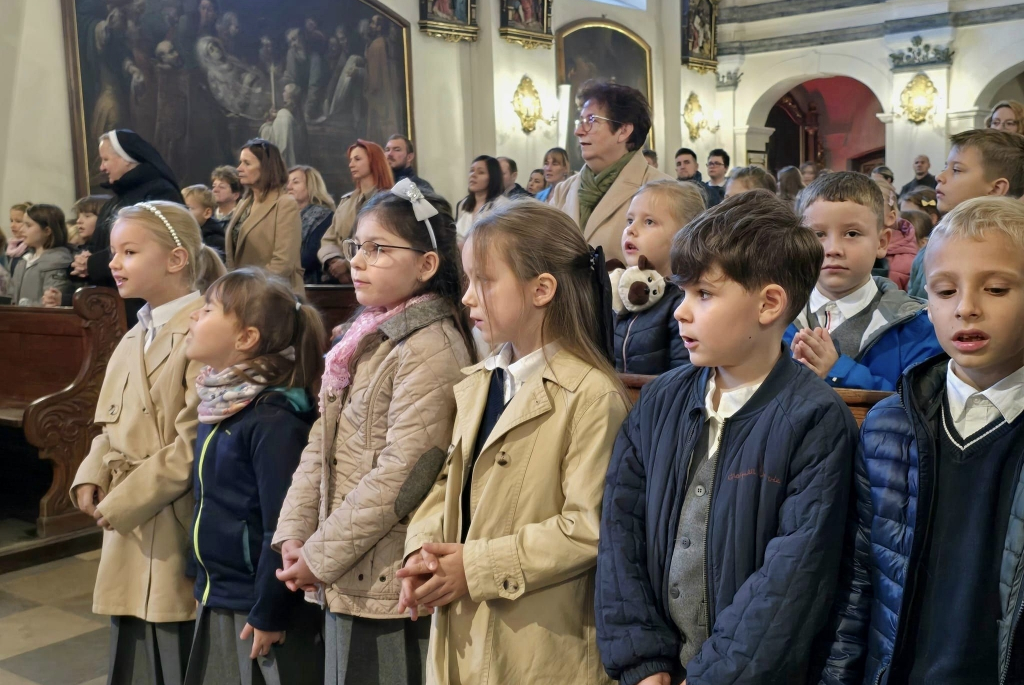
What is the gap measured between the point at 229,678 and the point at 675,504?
156 cm

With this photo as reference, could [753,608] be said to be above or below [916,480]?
below

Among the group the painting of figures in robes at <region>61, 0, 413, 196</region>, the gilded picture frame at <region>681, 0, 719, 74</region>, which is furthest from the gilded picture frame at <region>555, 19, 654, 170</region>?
the painting of figures in robes at <region>61, 0, 413, 196</region>

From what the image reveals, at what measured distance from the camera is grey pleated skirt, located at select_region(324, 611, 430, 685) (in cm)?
242

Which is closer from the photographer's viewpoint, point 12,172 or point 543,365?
point 543,365

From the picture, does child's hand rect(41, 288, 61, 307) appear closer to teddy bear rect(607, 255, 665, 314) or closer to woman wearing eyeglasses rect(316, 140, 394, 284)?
woman wearing eyeglasses rect(316, 140, 394, 284)

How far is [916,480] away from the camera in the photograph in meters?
1.57

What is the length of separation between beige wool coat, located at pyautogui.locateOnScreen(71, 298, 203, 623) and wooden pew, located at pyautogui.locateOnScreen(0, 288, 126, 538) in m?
Result: 2.00

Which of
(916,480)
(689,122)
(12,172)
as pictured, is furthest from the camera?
(689,122)

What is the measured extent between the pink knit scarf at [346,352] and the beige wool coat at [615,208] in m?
1.15

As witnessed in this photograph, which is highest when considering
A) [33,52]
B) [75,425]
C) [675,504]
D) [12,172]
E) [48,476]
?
[33,52]


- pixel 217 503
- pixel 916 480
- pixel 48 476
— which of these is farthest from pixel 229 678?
pixel 48 476

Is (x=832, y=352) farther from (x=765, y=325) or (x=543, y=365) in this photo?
(x=543, y=365)

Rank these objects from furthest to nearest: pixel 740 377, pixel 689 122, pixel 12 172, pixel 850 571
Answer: pixel 689 122 → pixel 12 172 → pixel 740 377 → pixel 850 571

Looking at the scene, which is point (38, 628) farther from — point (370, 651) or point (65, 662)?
point (370, 651)
